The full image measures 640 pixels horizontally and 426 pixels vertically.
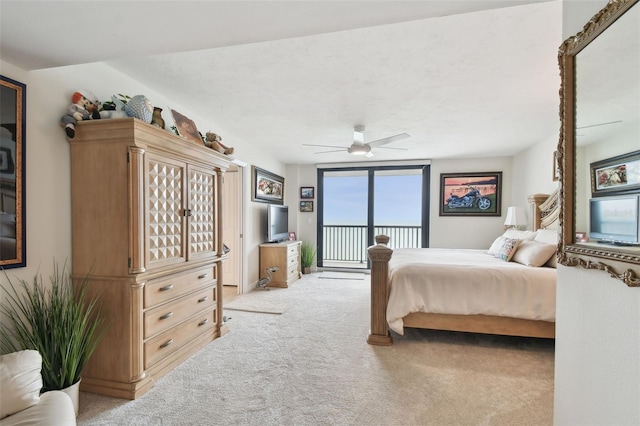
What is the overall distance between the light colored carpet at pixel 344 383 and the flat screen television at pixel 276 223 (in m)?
2.15

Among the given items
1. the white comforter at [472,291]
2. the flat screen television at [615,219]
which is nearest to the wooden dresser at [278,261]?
the white comforter at [472,291]

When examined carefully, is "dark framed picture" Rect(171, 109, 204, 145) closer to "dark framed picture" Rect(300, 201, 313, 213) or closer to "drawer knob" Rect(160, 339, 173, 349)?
"drawer knob" Rect(160, 339, 173, 349)

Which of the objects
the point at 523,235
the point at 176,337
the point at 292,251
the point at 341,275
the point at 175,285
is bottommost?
the point at 341,275

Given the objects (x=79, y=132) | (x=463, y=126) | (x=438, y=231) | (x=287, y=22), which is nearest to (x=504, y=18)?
(x=287, y=22)

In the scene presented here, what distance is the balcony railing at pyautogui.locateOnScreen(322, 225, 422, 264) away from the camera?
671 cm

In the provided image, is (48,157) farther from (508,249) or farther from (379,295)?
(508,249)

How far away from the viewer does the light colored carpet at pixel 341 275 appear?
556 centimetres

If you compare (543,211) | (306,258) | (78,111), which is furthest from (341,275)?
(78,111)

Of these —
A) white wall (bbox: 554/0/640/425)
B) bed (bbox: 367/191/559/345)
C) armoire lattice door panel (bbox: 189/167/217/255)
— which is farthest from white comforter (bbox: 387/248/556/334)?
armoire lattice door panel (bbox: 189/167/217/255)

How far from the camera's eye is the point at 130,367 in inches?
74.1

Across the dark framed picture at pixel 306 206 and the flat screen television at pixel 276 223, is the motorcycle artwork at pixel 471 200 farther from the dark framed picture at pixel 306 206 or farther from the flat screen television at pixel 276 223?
the flat screen television at pixel 276 223

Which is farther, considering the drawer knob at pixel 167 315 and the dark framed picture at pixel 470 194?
the dark framed picture at pixel 470 194

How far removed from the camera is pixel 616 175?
0.94m

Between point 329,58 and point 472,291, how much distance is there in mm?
2316
